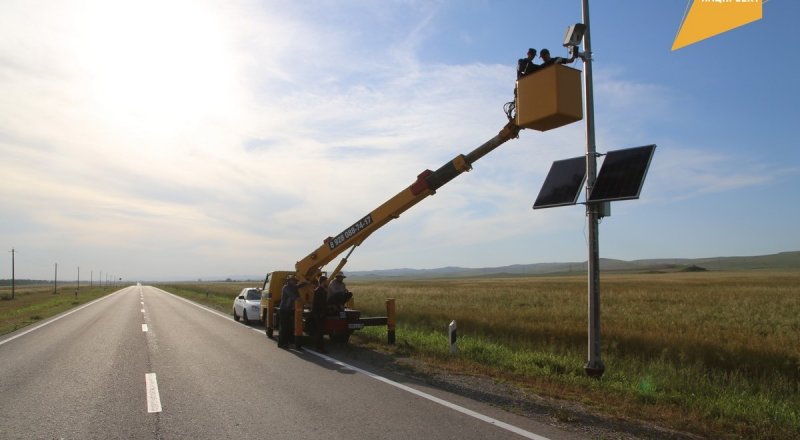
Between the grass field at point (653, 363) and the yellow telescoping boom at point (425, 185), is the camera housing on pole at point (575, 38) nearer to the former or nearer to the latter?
the yellow telescoping boom at point (425, 185)

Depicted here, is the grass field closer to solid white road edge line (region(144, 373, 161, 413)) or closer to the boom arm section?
the boom arm section

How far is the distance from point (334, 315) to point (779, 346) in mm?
11216

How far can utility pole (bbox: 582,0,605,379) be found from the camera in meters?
9.36

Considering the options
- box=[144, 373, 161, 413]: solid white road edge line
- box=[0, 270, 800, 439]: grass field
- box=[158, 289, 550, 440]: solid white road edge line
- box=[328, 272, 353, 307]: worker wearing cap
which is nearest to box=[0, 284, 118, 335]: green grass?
box=[328, 272, 353, 307]: worker wearing cap

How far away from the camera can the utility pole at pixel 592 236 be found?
30.7ft

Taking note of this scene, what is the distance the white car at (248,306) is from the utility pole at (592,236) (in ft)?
48.2

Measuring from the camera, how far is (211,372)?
10000 mm

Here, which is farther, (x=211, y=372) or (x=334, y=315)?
(x=334, y=315)

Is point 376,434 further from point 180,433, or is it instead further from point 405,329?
point 405,329

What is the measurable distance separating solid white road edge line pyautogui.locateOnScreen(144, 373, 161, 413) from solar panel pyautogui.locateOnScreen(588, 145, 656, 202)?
24.6ft

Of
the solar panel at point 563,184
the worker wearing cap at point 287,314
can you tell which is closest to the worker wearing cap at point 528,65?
the solar panel at point 563,184

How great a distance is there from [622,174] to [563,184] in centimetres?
129

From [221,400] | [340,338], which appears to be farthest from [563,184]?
[340,338]

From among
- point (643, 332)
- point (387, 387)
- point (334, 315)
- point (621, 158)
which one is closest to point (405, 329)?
point (334, 315)
